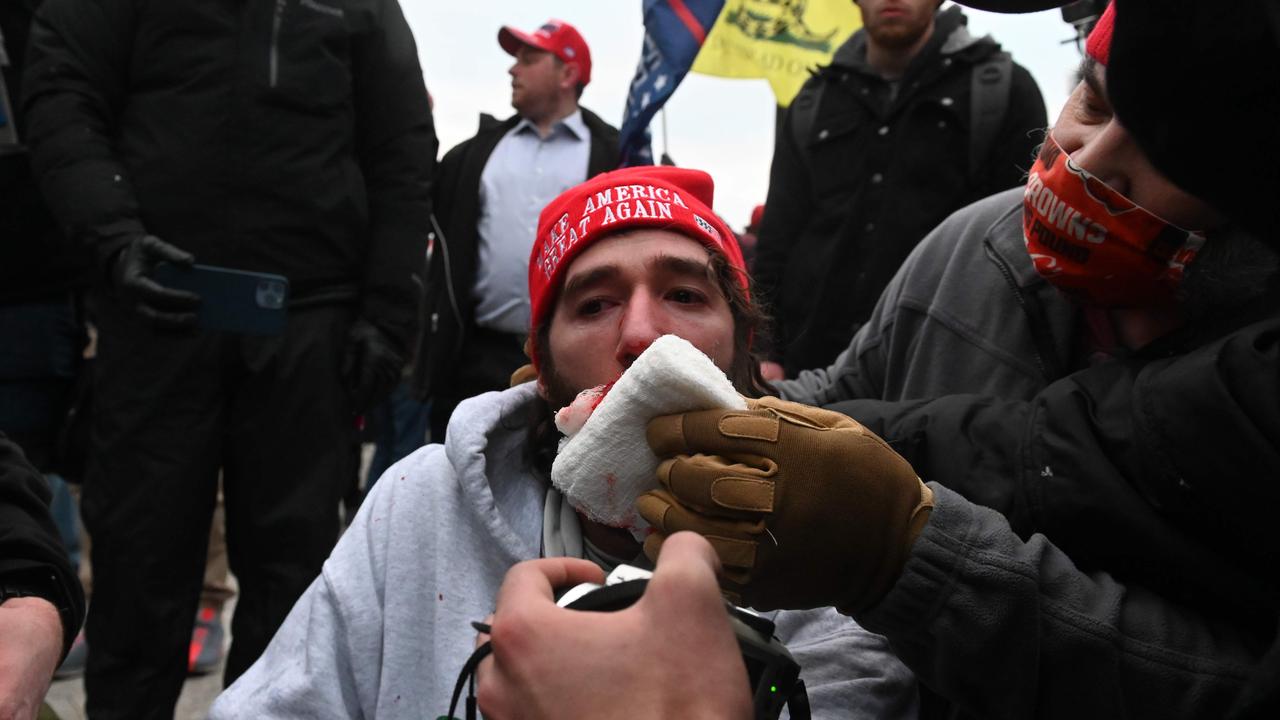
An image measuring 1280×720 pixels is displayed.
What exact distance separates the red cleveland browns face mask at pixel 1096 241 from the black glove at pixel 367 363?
213 centimetres

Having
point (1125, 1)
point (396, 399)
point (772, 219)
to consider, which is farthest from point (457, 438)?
point (396, 399)

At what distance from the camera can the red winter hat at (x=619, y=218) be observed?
210 cm

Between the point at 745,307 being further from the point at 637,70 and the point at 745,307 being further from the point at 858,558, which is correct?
the point at 637,70

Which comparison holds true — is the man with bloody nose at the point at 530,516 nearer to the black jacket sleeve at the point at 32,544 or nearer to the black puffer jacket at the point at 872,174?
the black jacket sleeve at the point at 32,544

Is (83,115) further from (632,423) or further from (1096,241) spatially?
(1096,241)

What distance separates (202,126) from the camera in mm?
3283

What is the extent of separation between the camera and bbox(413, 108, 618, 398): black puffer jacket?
16.0 feet

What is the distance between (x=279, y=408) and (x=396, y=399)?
3422 mm

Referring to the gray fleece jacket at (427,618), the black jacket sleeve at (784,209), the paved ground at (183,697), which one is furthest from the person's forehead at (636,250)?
the paved ground at (183,697)

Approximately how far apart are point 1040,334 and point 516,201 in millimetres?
3180

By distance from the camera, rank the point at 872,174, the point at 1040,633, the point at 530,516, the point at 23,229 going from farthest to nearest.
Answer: the point at 872,174
the point at 23,229
the point at 530,516
the point at 1040,633

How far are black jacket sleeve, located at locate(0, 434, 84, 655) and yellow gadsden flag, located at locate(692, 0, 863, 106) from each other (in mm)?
5119

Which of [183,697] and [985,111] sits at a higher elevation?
A: [985,111]

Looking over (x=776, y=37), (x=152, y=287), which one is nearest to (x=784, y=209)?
(x=152, y=287)
